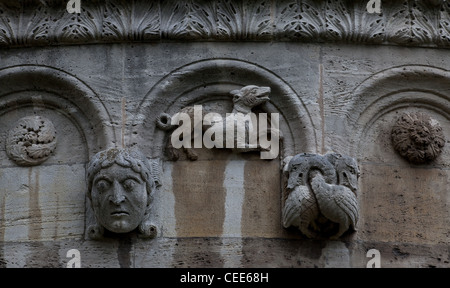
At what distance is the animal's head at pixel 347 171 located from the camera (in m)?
14.3

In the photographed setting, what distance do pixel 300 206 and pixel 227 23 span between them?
1.78 m

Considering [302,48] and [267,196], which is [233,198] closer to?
[267,196]

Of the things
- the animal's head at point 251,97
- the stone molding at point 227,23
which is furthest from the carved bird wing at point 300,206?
the stone molding at point 227,23

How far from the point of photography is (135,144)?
1458 cm

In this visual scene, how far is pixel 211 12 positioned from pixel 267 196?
1.68m

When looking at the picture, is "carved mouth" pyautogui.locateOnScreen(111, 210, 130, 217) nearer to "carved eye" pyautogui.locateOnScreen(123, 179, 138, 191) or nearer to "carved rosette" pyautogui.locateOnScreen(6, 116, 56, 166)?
"carved eye" pyautogui.locateOnScreen(123, 179, 138, 191)

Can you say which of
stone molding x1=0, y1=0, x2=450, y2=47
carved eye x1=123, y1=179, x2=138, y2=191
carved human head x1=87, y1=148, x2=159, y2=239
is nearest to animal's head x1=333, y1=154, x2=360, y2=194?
stone molding x1=0, y1=0, x2=450, y2=47

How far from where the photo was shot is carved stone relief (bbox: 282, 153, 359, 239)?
14.2 m

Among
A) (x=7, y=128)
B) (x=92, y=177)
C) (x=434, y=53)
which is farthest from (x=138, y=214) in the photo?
(x=434, y=53)

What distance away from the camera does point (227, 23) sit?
14.9 m

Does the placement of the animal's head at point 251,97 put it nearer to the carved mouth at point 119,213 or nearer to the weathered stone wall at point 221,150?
the weathered stone wall at point 221,150

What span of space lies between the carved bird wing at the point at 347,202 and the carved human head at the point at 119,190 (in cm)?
155

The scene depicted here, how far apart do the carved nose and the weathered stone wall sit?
15.7 inches

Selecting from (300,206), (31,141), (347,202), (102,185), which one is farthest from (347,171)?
(31,141)
